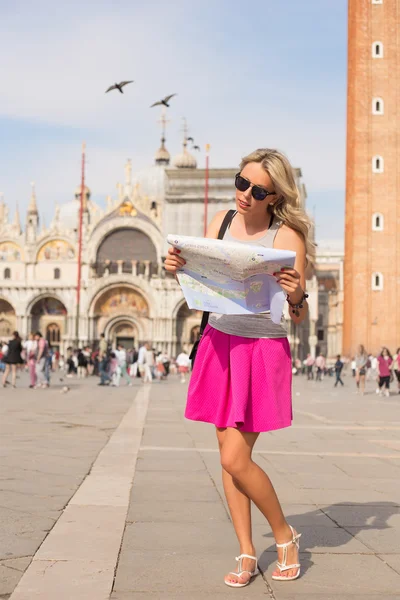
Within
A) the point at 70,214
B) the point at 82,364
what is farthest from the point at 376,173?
the point at 70,214

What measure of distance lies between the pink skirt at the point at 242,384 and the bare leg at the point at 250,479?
5 centimetres

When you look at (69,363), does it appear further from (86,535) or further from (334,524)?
(86,535)

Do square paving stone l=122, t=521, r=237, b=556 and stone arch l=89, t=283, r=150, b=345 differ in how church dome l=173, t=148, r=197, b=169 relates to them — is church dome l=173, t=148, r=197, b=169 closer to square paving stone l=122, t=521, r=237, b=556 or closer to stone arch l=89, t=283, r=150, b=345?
stone arch l=89, t=283, r=150, b=345

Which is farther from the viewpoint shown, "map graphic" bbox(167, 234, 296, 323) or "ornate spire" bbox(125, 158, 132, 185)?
"ornate spire" bbox(125, 158, 132, 185)

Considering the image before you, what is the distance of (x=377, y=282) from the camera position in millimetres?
46438

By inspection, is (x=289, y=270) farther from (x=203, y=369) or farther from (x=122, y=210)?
(x=122, y=210)

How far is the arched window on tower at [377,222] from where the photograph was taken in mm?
46375

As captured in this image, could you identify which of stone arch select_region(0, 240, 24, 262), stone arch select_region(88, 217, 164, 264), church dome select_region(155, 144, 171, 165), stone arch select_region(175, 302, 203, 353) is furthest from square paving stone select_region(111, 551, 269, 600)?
church dome select_region(155, 144, 171, 165)

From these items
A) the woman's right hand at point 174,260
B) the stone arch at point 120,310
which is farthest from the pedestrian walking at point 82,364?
the woman's right hand at point 174,260

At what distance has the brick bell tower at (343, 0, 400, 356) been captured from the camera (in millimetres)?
46281

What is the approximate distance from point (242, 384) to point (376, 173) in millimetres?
44306

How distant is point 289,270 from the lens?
3.45 metres

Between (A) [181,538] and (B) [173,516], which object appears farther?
(B) [173,516]

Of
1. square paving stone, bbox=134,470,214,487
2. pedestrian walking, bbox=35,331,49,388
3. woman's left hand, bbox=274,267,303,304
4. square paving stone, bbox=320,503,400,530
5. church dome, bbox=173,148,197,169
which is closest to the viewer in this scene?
woman's left hand, bbox=274,267,303,304
